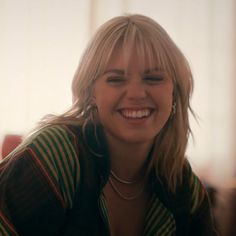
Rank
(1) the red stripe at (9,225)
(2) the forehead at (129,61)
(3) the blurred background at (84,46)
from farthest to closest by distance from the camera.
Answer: (3) the blurred background at (84,46)
(2) the forehead at (129,61)
(1) the red stripe at (9,225)

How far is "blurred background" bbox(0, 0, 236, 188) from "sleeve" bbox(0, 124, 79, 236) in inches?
46.6

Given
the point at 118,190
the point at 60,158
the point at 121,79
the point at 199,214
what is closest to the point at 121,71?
the point at 121,79

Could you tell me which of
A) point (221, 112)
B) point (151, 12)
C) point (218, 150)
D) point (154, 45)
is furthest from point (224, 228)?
point (154, 45)

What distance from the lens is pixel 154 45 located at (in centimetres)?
106

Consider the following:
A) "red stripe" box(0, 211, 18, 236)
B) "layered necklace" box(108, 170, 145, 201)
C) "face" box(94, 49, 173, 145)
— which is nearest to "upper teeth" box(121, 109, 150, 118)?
"face" box(94, 49, 173, 145)

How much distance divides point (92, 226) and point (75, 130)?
0.27 metres

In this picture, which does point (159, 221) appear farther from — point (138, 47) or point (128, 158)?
point (138, 47)

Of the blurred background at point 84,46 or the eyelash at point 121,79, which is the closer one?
the eyelash at point 121,79

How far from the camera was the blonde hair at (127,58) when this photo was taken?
3.43ft

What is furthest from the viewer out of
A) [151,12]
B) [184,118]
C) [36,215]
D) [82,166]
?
[151,12]

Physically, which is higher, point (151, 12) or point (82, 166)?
point (151, 12)

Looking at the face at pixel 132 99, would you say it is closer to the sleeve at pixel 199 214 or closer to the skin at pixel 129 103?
the skin at pixel 129 103

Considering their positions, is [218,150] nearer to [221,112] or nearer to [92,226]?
[221,112]

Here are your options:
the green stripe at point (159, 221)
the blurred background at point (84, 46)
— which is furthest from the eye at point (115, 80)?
the blurred background at point (84, 46)
